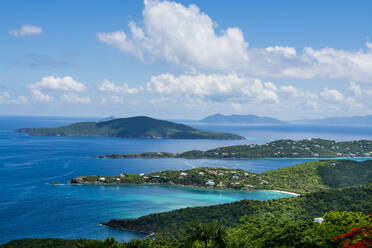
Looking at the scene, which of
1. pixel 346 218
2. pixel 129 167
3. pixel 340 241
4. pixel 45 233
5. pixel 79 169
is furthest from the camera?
pixel 129 167

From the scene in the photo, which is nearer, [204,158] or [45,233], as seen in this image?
[45,233]

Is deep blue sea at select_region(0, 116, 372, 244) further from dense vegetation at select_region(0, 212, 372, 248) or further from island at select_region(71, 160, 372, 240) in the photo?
dense vegetation at select_region(0, 212, 372, 248)

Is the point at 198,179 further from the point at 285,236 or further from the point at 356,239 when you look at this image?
the point at 356,239

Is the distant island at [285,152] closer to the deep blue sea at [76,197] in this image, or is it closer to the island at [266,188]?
the deep blue sea at [76,197]

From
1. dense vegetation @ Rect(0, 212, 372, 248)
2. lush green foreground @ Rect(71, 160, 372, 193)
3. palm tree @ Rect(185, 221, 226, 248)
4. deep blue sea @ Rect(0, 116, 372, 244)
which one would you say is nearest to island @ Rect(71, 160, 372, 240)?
lush green foreground @ Rect(71, 160, 372, 193)

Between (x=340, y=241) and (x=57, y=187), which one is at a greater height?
(x=340, y=241)

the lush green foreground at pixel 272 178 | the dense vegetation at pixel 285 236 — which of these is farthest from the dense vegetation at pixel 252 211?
the lush green foreground at pixel 272 178

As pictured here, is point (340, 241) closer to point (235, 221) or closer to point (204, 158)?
point (235, 221)

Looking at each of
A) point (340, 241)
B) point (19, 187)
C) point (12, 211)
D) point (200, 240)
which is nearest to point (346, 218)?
point (340, 241)
